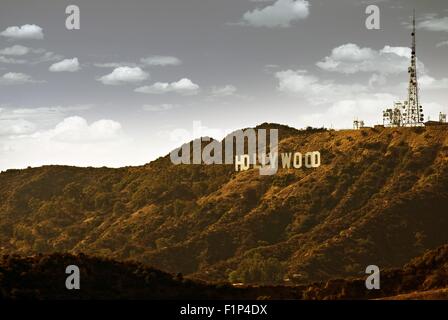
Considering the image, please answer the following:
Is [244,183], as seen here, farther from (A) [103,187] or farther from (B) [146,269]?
(B) [146,269]

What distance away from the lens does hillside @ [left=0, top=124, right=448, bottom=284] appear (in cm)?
8275

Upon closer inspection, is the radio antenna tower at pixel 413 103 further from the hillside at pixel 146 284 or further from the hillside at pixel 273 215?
the hillside at pixel 146 284

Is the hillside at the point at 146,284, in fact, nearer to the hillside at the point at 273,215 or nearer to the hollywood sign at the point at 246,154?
the hillside at the point at 273,215

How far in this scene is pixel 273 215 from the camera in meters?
96.4

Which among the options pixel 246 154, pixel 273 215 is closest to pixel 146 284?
pixel 273 215

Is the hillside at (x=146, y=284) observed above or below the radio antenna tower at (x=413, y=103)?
below

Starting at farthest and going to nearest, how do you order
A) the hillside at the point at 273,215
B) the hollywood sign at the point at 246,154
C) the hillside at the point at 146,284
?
the hollywood sign at the point at 246,154 → the hillside at the point at 273,215 → the hillside at the point at 146,284

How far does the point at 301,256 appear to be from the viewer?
82375mm

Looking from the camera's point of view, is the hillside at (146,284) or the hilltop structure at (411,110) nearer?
the hillside at (146,284)

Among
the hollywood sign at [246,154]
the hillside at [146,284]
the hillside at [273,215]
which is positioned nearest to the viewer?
the hillside at [146,284]

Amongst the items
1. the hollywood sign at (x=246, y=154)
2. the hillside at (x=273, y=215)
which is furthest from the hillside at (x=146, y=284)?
the hollywood sign at (x=246, y=154)

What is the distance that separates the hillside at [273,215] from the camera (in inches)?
3258

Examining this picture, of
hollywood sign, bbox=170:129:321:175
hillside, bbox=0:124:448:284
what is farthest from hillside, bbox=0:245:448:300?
hollywood sign, bbox=170:129:321:175
